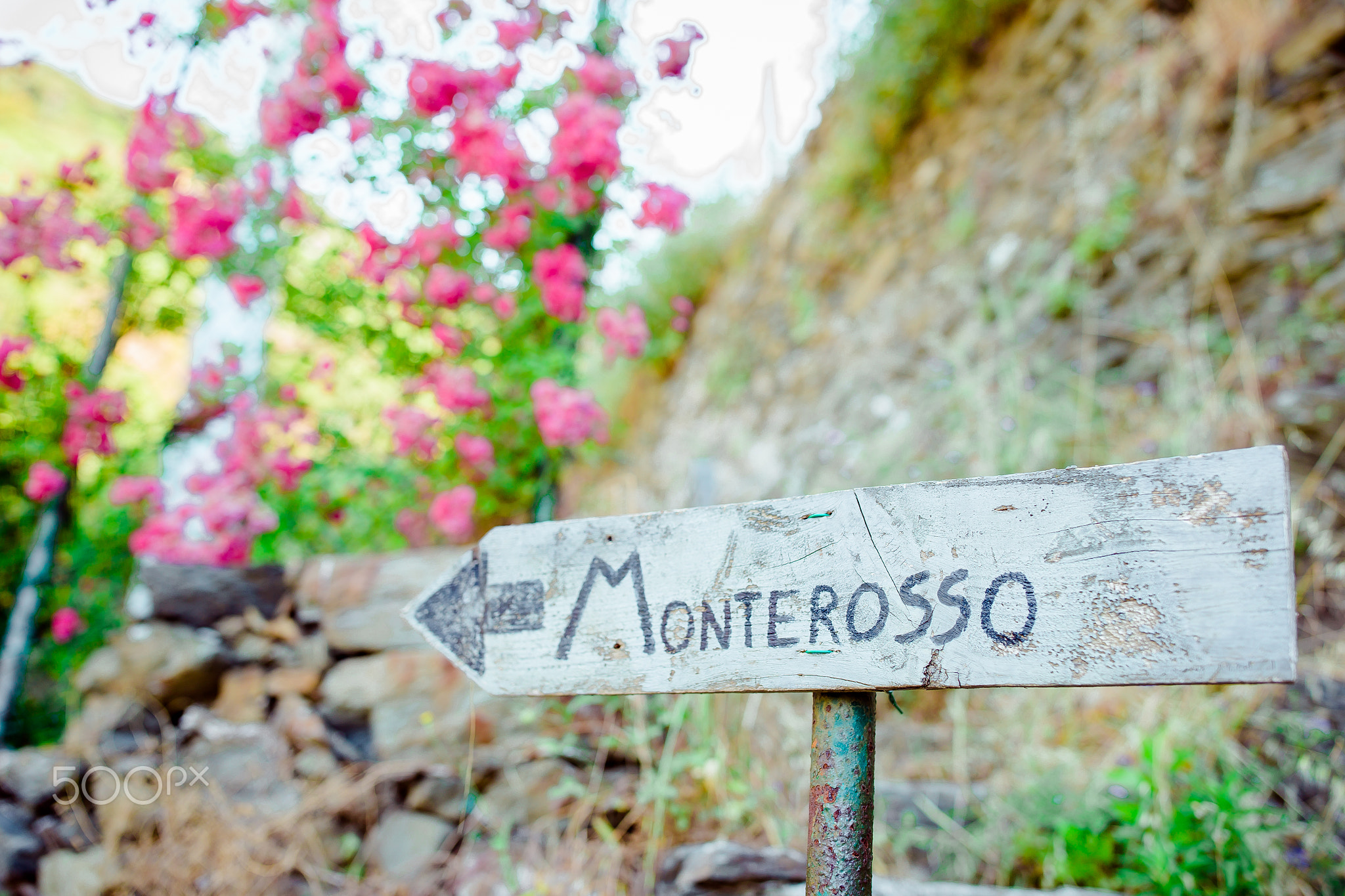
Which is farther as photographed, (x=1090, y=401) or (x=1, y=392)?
(x=1, y=392)

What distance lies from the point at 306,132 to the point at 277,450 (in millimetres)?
1092

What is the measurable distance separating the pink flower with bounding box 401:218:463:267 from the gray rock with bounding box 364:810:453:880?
5.40 ft

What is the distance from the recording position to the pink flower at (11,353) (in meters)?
2.56

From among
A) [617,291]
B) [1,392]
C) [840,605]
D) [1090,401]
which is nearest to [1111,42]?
[1090,401]

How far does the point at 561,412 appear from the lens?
7.23ft

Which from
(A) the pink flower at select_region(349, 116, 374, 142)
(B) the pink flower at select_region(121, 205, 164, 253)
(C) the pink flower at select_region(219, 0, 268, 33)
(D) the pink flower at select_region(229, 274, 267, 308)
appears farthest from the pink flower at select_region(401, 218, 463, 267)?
(B) the pink flower at select_region(121, 205, 164, 253)

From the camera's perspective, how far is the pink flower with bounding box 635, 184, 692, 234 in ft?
7.60

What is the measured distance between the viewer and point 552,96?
2314 mm

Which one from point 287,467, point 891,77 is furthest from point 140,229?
point 891,77

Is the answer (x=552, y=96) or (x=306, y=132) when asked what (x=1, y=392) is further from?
(x=552, y=96)

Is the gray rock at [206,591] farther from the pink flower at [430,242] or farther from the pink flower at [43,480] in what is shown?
the pink flower at [430,242]

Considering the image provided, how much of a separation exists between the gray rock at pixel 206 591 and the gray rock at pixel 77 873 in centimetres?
63

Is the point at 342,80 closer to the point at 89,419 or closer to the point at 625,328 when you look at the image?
the point at 625,328

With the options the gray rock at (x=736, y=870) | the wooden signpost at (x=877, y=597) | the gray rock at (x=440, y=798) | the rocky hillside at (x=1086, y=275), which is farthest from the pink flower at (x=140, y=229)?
the gray rock at (x=736, y=870)
